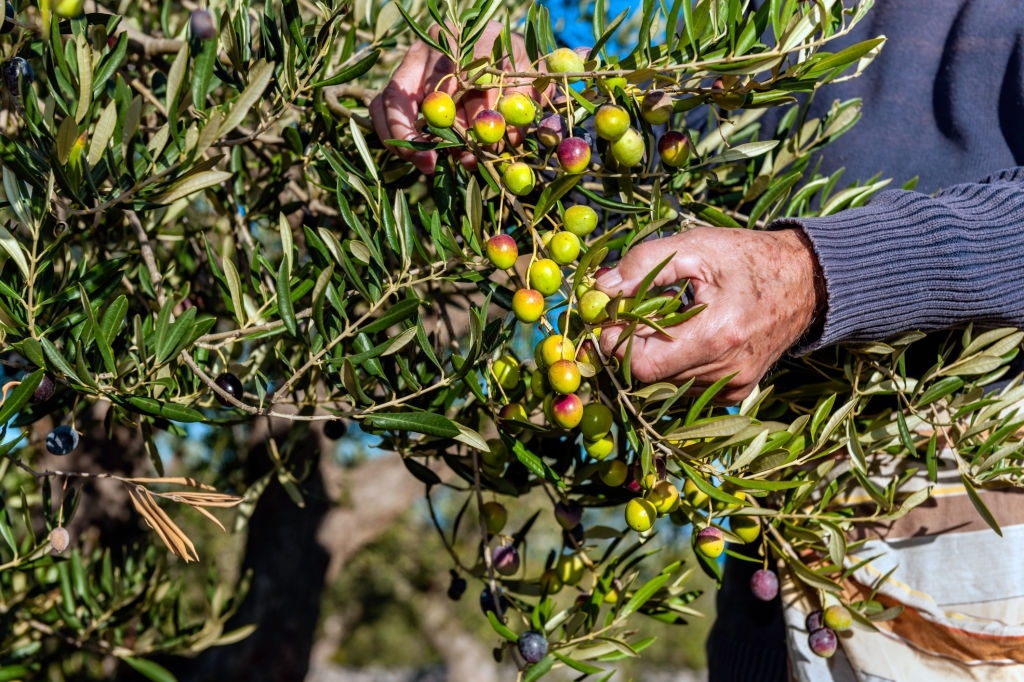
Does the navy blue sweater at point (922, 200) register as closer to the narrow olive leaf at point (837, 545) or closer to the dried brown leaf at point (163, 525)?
the narrow olive leaf at point (837, 545)

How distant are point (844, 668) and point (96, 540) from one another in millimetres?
1973

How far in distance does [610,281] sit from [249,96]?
44cm

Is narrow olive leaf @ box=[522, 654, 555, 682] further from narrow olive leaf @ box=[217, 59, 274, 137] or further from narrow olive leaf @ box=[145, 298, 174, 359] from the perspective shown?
narrow olive leaf @ box=[217, 59, 274, 137]

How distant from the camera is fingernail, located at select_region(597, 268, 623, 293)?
892 millimetres

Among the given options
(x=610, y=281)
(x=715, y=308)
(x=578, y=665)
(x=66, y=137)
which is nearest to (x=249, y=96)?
(x=66, y=137)

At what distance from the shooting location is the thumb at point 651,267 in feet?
2.91

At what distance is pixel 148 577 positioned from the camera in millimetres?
1882

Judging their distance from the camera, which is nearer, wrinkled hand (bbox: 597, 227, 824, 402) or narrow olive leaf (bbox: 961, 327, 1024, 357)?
wrinkled hand (bbox: 597, 227, 824, 402)

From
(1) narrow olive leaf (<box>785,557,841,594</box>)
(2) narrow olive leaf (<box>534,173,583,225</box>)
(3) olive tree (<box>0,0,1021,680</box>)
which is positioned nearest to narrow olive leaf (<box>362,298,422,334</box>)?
(3) olive tree (<box>0,0,1021,680</box>)

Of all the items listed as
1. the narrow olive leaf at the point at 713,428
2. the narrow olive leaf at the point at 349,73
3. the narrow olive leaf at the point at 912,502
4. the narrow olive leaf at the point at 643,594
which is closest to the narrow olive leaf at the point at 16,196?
the narrow olive leaf at the point at 349,73

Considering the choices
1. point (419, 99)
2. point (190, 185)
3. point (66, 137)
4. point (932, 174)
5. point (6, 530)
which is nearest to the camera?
point (66, 137)

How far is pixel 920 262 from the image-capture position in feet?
3.59

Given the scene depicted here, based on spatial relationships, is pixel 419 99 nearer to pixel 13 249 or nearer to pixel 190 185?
pixel 190 185

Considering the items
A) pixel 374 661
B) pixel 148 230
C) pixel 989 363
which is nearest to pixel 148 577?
pixel 148 230
